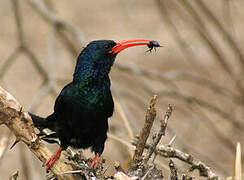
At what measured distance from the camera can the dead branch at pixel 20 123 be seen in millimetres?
2357

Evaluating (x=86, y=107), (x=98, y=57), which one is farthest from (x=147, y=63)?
(x=86, y=107)

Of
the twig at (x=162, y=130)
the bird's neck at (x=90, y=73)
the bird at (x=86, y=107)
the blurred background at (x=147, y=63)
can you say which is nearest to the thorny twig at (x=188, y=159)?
the twig at (x=162, y=130)

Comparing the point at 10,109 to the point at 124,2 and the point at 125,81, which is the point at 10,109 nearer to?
the point at 124,2

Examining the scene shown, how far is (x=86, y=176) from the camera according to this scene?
2395mm

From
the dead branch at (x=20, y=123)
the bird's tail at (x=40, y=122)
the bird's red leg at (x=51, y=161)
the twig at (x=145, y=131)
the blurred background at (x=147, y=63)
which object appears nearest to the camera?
the twig at (x=145, y=131)

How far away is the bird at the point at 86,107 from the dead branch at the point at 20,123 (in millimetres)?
384

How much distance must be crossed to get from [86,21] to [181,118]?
12.5 feet

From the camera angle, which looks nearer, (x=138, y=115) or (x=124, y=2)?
(x=124, y=2)

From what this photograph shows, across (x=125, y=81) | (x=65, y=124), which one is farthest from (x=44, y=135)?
(x=125, y=81)

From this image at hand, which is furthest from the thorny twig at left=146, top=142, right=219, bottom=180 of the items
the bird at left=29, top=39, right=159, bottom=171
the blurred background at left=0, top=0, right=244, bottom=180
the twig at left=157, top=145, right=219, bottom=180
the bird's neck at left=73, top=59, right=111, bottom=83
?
the blurred background at left=0, top=0, right=244, bottom=180

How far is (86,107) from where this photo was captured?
9.55 feet

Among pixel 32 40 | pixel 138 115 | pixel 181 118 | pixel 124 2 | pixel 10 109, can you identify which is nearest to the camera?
pixel 10 109

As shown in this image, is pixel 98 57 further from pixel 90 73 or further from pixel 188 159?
pixel 188 159

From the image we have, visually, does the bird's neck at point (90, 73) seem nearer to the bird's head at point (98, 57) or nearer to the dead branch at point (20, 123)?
the bird's head at point (98, 57)
